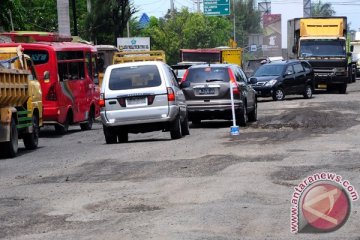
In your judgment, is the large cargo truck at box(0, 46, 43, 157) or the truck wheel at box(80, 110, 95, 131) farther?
the truck wheel at box(80, 110, 95, 131)

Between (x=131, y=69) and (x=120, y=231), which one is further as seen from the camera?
(x=131, y=69)

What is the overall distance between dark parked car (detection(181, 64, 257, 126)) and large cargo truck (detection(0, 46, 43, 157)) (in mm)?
4565

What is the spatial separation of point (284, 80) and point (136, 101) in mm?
20246

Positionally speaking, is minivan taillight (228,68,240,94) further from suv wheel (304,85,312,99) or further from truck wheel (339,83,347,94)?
truck wheel (339,83,347,94)

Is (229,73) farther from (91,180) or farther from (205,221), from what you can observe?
(205,221)

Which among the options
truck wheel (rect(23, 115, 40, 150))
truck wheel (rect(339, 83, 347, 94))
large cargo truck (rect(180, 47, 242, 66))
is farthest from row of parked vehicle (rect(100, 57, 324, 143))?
large cargo truck (rect(180, 47, 242, 66))

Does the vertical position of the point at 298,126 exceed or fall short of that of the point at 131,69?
it falls short

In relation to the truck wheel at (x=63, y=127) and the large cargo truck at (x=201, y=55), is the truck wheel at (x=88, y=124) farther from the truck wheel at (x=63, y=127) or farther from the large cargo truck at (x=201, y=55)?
the large cargo truck at (x=201, y=55)

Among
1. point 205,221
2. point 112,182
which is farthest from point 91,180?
point 205,221

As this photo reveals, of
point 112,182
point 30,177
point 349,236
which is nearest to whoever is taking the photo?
point 349,236

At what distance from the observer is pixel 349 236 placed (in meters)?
8.54

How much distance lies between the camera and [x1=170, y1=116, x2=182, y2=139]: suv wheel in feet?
66.6

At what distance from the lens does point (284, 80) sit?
3953 cm

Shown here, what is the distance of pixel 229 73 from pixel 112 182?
39.5ft
